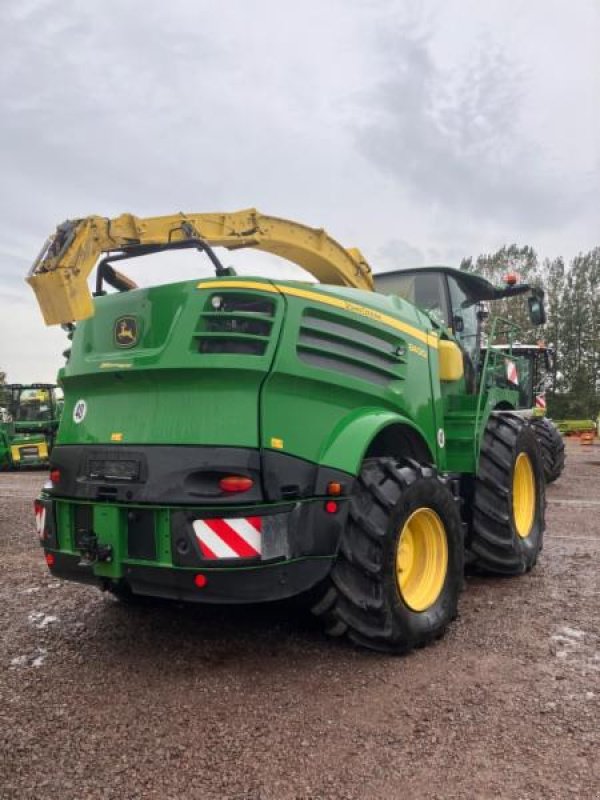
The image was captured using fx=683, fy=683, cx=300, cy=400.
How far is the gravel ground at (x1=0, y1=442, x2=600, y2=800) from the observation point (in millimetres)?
2479

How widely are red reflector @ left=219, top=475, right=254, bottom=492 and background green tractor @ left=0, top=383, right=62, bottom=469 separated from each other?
44.8 ft

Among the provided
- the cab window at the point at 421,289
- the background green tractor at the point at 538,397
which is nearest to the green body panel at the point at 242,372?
the cab window at the point at 421,289

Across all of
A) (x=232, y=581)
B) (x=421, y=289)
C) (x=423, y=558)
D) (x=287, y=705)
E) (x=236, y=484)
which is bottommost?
(x=287, y=705)

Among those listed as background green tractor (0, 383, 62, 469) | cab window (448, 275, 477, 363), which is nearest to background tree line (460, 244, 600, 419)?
background green tractor (0, 383, 62, 469)

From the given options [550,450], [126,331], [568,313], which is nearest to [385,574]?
[126,331]

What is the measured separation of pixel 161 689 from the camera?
3.25 metres

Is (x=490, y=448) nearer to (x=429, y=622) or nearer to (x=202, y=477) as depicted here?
(x=429, y=622)

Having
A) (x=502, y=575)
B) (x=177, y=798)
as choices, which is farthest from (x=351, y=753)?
(x=502, y=575)

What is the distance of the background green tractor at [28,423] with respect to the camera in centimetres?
1631

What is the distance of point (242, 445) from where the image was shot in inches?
131

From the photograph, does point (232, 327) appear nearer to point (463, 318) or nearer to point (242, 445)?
point (242, 445)

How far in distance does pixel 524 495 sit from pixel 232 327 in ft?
11.3

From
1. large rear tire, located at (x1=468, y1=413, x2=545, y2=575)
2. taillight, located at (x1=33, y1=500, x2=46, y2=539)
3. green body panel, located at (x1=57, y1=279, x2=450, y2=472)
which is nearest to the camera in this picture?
green body panel, located at (x1=57, y1=279, x2=450, y2=472)

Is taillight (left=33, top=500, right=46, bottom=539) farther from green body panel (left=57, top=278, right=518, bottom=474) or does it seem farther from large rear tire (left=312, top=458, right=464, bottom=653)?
large rear tire (left=312, top=458, right=464, bottom=653)
